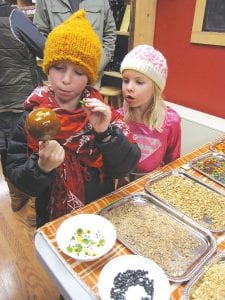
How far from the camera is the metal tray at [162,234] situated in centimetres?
81

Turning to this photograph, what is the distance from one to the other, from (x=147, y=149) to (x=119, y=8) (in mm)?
2194

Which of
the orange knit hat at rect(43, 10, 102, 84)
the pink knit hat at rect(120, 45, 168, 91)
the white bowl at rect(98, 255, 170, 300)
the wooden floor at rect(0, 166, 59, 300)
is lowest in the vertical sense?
the wooden floor at rect(0, 166, 59, 300)

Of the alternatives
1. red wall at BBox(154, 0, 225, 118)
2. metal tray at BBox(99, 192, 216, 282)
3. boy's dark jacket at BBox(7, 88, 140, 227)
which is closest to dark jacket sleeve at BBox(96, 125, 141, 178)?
boy's dark jacket at BBox(7, 88, 140, 227)

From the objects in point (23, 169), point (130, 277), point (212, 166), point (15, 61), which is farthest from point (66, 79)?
point (15, 61)

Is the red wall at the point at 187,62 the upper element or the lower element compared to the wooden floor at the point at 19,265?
upper

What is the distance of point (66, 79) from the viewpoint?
912mm

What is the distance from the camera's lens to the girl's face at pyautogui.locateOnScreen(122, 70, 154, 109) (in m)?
1.35

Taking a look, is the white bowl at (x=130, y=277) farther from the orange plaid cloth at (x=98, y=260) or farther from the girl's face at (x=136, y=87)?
the girl's face at (x=136, y=87)

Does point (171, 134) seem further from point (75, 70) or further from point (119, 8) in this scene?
point (119, 8)

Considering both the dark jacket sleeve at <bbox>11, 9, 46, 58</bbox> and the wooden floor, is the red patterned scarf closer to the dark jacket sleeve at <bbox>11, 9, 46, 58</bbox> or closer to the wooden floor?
the wooden floor

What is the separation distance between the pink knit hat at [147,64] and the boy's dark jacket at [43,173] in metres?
0.38

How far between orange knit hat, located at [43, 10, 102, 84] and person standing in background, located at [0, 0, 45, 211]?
985 mm

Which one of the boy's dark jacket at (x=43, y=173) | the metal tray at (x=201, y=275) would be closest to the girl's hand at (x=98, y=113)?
the boy's dark jacket at (x=43, y=173)

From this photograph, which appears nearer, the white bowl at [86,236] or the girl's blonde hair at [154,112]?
the white bowl at [86,236]
